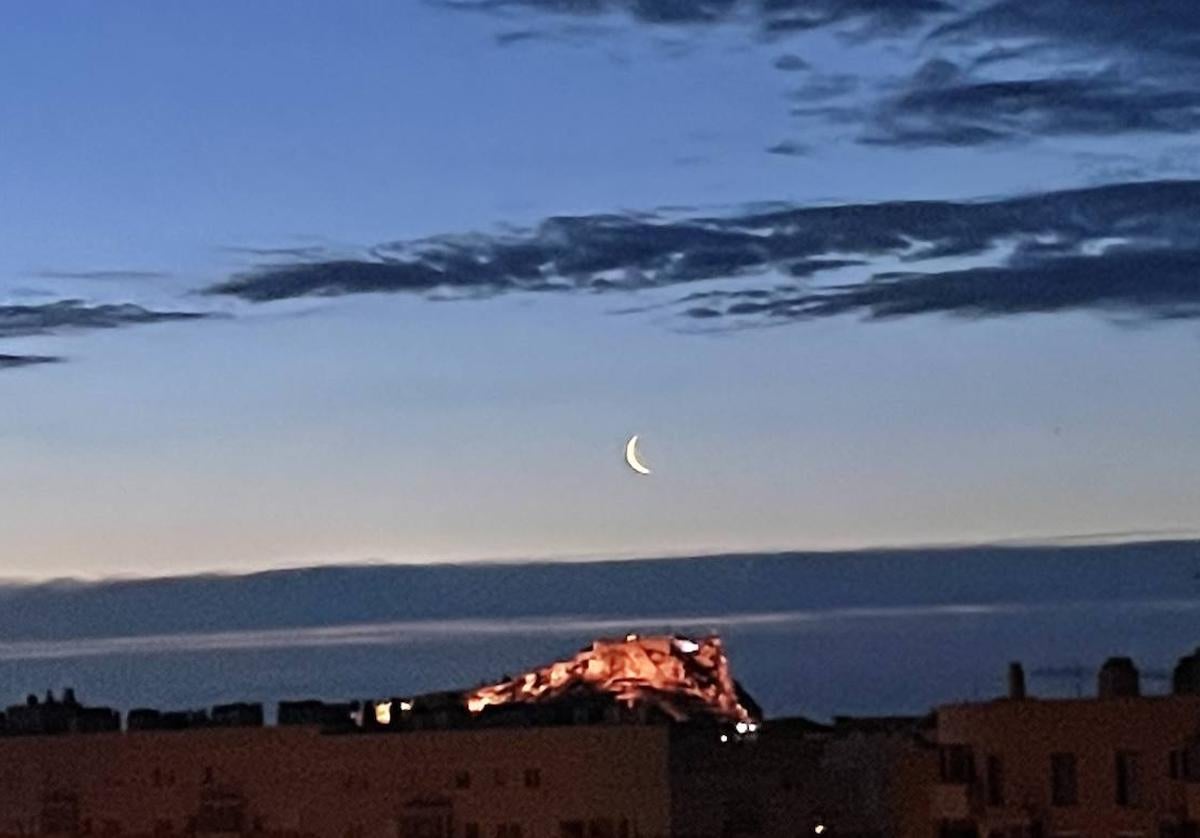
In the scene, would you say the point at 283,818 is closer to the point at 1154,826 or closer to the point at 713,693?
the point at 713,693

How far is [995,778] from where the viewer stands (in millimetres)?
57812

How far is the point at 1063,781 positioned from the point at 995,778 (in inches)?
55.4

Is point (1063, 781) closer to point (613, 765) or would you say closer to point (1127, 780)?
point (1127, 780)

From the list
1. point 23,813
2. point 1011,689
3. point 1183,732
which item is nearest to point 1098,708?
point 1183,732

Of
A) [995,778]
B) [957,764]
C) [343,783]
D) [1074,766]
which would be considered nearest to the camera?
[1074,766]

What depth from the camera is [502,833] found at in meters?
73.9

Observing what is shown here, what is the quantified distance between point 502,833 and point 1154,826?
883 inches

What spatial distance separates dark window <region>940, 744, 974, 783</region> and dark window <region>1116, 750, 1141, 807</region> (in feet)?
10.8

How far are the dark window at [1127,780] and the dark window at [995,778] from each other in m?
2.27

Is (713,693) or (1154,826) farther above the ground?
(713,693)

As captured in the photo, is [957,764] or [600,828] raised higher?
[957,764]

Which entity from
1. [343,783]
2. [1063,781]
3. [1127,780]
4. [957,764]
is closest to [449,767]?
[343,783]

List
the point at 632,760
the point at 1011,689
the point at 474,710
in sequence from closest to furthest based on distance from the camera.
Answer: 1. the point at 1011,689
2. the point at 632,760
3. the point at 474,710

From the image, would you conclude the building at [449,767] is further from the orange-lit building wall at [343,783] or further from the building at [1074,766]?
the building at [1074,766]
